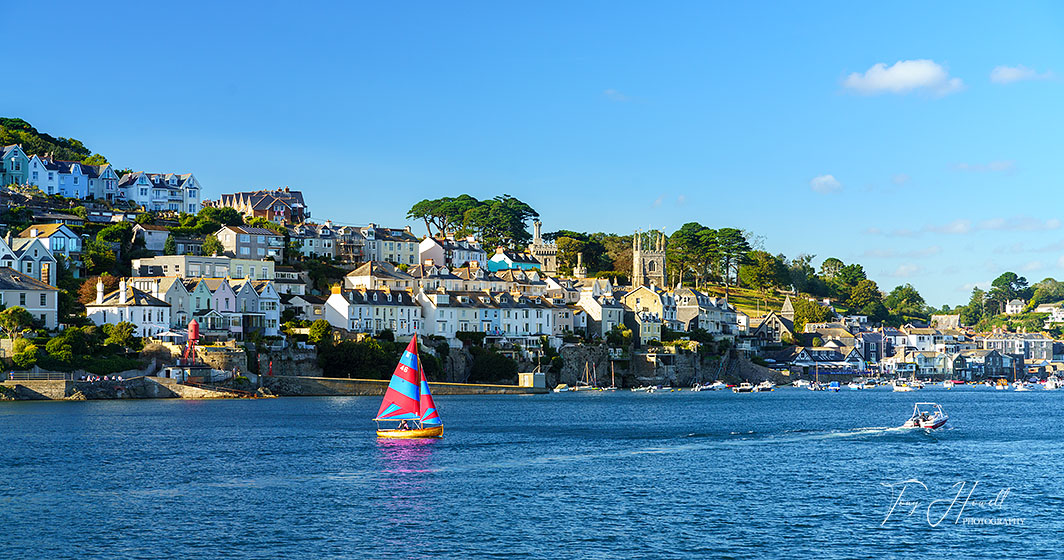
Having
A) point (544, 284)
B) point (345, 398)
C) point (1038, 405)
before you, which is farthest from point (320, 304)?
point (1038, 405)

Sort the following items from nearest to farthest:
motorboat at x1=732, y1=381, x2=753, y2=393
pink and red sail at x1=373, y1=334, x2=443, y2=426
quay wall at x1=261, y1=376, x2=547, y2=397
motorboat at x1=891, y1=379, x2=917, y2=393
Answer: pink and red sail at x1=373, y1=334, x2=443, y2=426 → quay wall at x1=261, y1=376, x2=547, y2=397 → motorboat at x1=732, y1=381, x2=753, y2=393 → motorboat at x1=891, y1=379, x2=917, y2=393

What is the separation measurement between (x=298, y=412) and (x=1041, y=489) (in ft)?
151

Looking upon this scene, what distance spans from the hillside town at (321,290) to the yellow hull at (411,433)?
36.7 m

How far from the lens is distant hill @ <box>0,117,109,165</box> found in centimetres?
14888

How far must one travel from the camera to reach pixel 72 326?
303 feet

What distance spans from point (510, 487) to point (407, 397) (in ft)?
56.7

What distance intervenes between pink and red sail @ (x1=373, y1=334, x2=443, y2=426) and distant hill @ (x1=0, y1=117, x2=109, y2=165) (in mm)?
100825

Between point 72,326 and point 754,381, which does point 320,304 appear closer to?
point 72,326

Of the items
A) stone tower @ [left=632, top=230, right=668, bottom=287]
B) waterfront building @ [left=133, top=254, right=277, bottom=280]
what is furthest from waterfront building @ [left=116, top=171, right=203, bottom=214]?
stone tower @ [left=632, top=230, right=668, bottom=287]

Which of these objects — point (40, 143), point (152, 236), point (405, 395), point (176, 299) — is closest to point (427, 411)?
point (405, 395)

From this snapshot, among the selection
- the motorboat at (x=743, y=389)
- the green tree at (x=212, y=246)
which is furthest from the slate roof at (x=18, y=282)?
the motorboat at (x=743, y=389)

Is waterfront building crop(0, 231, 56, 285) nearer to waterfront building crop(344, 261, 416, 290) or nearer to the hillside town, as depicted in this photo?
the hillside town

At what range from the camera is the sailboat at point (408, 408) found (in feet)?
Answer: 189

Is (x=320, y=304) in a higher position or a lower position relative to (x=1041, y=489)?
higher
